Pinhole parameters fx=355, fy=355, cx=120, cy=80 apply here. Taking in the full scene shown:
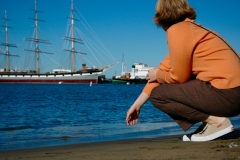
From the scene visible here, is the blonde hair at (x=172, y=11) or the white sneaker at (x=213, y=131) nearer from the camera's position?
the blonde hair at (x=172, y=11)

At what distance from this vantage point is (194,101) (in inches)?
98.6

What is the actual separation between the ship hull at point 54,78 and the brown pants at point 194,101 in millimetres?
73397

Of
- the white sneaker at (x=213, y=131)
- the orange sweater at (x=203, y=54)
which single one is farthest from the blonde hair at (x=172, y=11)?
the white sneaker at (x=213, y=131)

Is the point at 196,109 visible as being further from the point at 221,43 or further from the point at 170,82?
the point at 221,43

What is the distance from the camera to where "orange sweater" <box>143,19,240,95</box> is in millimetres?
2309

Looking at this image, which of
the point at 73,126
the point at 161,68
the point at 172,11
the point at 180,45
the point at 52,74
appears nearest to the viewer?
the point at 180,45

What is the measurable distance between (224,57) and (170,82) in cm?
42

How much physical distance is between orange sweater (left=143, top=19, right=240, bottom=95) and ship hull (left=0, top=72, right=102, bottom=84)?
242 ft

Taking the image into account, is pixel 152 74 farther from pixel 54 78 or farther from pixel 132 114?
pixel 54 78

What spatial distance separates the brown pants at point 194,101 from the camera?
2.39 meters

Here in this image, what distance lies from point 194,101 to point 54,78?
76.9 meters

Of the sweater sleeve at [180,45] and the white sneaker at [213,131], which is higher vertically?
the sweater sleeve at [180,45]

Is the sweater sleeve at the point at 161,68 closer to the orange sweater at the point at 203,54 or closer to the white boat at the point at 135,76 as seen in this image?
the orange sweater at the point at 203,54

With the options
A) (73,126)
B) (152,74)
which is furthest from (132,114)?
(73,126)
